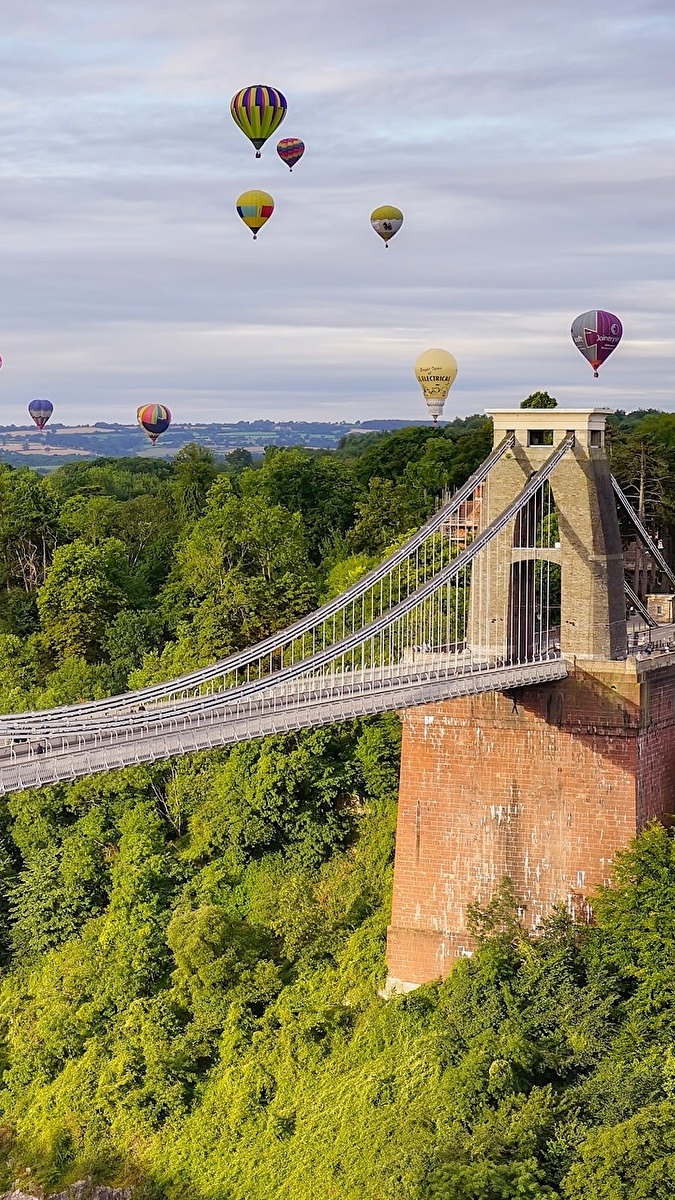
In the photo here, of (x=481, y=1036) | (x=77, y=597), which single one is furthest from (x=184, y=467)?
(x=481, y=1036)

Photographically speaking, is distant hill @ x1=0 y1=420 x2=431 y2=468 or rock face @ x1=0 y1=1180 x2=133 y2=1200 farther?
distant hill @ x1=0 y1=420 x2=431 y2=468

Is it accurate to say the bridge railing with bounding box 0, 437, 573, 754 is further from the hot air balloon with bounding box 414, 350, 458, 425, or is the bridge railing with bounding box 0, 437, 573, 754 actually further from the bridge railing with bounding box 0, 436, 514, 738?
the hot air balloon with bounding box 414, 350, 458, 425

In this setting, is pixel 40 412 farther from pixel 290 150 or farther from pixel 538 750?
pixel 538 750

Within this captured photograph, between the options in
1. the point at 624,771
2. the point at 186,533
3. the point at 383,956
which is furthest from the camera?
the point at 186,533

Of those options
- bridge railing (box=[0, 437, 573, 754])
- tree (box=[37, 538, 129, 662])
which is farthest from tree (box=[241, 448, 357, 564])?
bridge railing (box=[0, 437, 573, 754])

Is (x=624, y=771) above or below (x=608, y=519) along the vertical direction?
below

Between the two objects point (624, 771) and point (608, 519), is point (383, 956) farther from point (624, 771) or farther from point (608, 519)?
point (608, 519)
